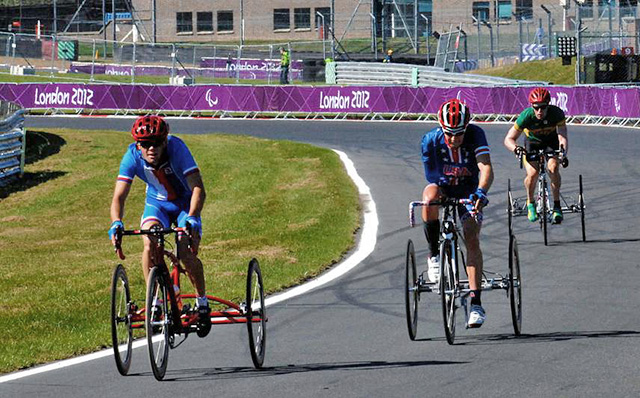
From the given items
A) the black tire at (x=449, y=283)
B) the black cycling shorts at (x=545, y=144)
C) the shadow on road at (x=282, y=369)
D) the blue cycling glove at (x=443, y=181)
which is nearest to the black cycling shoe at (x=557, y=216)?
the black cycling shorts at (x=545, y=144)

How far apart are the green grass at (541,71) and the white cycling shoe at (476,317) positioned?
41.1 m

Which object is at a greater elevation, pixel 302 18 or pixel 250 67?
pixel 302 18

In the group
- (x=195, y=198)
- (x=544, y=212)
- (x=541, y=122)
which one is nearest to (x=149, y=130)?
(x=195, y=198)

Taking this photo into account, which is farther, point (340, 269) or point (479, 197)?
point (340, 269)

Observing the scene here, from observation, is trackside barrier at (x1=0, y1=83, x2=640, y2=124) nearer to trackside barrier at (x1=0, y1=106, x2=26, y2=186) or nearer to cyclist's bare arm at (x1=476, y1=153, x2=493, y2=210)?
trackside barrier at (x1=0, y1=106, x2=26, y2=186)

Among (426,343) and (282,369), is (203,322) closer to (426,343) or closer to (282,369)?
(282,369)

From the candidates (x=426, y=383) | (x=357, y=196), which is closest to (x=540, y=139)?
(x=357, y=196)

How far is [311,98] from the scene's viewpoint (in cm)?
4441

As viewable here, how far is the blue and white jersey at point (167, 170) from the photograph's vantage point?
9430mm

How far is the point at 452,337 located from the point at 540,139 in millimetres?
7945

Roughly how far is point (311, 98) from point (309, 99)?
0.26 feet

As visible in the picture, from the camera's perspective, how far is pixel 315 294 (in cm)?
1296

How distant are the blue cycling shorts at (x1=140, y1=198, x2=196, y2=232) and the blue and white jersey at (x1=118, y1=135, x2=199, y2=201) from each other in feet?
0.17

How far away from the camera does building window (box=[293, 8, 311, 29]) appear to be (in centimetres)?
7750
